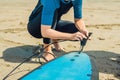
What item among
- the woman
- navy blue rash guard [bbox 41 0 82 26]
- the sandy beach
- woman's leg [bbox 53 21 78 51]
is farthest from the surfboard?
woman's leg [bbox 53 21 78 51]

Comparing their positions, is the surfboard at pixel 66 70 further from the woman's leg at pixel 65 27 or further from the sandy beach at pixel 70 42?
the woman's leg at pixel 65 27

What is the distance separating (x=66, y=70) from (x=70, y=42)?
197 cm

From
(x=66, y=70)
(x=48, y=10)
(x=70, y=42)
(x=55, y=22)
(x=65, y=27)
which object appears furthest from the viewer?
(x=70, y=42)

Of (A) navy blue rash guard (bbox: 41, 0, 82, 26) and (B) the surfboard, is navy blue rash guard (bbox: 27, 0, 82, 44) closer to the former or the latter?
(A) navy blue rash guard (bbox: 41, 0, 82, 26)

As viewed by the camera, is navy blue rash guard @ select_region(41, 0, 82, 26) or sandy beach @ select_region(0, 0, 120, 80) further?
sandy beach @ select_region(0, 0, 120, 80)

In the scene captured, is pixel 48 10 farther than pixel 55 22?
No

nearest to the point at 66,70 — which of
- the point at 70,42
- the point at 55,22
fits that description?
the point at 55,22

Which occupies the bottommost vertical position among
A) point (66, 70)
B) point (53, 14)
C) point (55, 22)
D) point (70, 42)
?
point (70, 42)

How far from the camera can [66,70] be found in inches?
129

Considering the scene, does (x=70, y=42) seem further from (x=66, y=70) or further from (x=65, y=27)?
(x=66, y=70)

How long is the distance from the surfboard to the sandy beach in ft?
1.62

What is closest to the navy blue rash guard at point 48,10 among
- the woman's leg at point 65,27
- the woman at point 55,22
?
the woman at point 55,22

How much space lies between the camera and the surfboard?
310cm

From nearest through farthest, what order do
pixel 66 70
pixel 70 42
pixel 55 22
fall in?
pixel 66 70 → pixel 55 22 → pixel 70 42
